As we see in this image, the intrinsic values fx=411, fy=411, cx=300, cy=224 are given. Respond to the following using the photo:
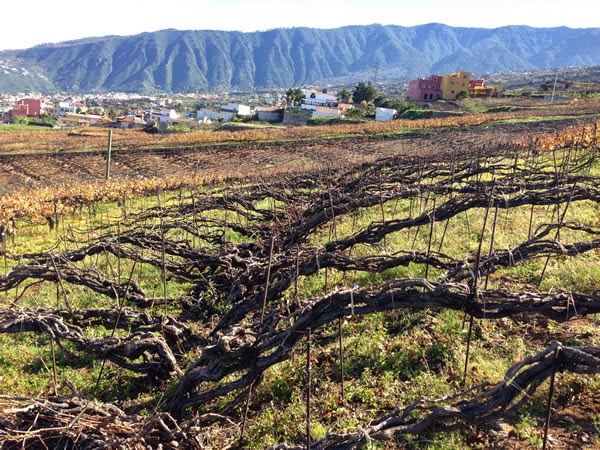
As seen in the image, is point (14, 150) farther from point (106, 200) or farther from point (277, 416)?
point (277, 416)

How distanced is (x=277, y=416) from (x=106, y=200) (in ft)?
62.2

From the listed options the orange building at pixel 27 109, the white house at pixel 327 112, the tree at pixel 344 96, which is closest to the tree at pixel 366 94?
the tree at pixel 344 96

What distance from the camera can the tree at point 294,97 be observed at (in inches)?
3100

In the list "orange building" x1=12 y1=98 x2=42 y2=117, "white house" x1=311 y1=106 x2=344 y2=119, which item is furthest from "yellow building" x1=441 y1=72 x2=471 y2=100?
"orange building" x1=12 y1=98 x2=42 y2=117

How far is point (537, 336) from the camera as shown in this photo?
4484mm

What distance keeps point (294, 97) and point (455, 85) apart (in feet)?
95.8

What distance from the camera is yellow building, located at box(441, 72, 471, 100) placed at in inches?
2725

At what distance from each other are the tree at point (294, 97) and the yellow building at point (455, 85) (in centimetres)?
2652

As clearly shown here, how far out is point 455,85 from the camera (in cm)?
7012

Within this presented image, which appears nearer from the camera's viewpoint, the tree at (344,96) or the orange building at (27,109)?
the tree at (344,96)

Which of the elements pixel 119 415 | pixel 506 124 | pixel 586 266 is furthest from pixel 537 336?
pixel 506 124

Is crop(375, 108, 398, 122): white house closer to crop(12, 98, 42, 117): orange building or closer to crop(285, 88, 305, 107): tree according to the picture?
crop(285, 88, 305, 107): tree

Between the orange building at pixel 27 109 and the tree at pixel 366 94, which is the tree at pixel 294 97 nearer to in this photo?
the tree at pixel 366 94

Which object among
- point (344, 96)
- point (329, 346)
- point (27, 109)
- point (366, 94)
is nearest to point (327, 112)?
point (366, 94)
